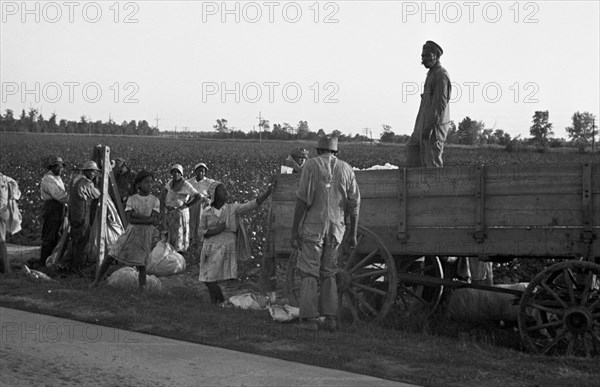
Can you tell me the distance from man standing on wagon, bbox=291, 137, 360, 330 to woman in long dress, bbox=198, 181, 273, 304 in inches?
70.4

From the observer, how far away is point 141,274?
10.7 meters

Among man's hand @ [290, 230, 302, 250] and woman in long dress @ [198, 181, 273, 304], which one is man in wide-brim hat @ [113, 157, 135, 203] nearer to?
woman in long dress @ [198, 181, 273, 304]

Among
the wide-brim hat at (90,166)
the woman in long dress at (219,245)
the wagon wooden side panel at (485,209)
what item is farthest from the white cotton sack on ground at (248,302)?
the wide-brim hat at (90,166)

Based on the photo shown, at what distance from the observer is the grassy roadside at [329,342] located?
606 cm

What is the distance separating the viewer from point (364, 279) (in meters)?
Answer: 8.58

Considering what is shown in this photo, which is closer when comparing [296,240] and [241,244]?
[296,240]

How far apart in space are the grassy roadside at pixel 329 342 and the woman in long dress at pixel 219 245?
316 mm

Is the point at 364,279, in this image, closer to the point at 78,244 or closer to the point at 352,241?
the point at 352,241

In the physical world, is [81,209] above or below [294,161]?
below

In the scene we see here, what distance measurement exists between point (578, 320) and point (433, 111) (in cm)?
279

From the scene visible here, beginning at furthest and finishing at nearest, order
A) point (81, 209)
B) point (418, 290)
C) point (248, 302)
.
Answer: point (81, 209) → point (248, 302) → point (418, 290)

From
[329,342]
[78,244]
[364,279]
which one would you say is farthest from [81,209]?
[329,342]

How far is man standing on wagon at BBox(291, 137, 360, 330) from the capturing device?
25.9ft

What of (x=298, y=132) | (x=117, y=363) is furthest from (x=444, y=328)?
(x=298, y=132)
